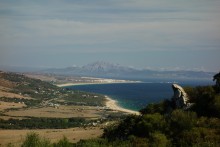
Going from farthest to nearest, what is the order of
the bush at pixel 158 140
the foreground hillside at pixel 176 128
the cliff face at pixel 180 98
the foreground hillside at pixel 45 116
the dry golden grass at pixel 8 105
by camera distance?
the dry golden grass at pixel 8 105 → the foreground hillside at pixel 45 116 → the cliff face at pixel 180 98 → the foreground hillside at pixel 176 128 → the bush at pixel 158 140

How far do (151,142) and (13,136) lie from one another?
44.7 m

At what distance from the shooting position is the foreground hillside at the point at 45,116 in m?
83.3

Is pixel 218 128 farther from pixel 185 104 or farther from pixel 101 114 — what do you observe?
pixel 101 114

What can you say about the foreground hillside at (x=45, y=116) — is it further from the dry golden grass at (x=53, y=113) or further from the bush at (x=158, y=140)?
the bush at (x=158, y=140)

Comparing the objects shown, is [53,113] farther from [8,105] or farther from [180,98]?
[180,98]

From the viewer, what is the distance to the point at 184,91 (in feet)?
196

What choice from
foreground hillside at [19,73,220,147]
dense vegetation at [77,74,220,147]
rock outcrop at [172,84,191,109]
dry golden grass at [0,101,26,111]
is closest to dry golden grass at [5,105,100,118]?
dry golden grass at [0,101,26,111]

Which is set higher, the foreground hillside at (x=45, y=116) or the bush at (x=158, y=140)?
the bush at (x=158, y=140)

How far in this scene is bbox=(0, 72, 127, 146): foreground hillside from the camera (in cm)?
8331

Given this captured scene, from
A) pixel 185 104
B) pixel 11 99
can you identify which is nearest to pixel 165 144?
pixel 185 104

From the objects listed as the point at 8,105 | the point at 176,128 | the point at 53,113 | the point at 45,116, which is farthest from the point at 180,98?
the point at 8,105

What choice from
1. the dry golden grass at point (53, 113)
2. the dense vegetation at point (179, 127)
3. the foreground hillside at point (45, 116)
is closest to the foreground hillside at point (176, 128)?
the dense vegetation at point (179, 127)

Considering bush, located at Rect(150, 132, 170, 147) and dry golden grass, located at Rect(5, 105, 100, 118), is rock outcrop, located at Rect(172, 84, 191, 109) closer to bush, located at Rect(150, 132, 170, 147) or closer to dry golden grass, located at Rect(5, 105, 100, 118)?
bush, located at Rect(150, 132, 170, 147)

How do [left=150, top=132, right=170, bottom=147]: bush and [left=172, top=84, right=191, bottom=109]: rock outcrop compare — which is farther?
[left=172, top=84, right=191, bottom=109]: rock outcrop
